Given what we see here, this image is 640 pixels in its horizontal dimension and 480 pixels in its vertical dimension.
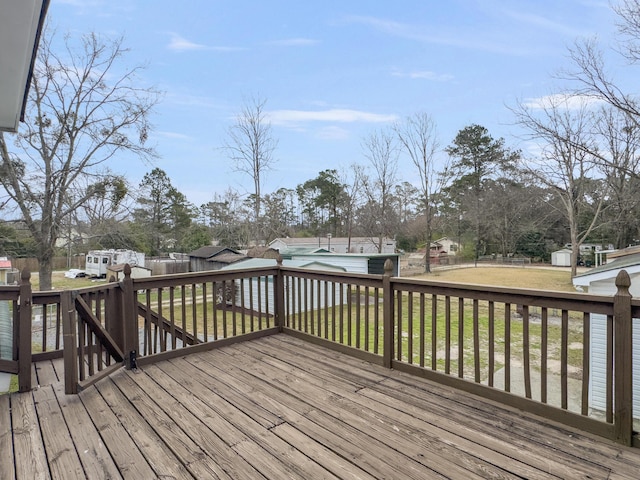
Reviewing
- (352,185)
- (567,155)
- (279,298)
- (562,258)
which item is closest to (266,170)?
(352,185)

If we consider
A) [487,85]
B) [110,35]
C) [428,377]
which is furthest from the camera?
[487,85]

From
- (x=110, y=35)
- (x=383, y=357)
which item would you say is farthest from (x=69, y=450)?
(x=110, y=35)

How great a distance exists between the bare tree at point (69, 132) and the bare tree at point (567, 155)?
43.4ft

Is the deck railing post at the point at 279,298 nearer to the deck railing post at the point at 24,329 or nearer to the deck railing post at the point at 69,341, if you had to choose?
the deck railing post at the point at 69,341

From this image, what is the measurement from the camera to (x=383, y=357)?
3.18 metres

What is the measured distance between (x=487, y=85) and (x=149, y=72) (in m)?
11.4

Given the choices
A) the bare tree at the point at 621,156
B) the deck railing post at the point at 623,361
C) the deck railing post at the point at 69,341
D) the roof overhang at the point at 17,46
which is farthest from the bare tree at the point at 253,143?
the deck railing post at the point at 623,361

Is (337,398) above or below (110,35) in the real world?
below

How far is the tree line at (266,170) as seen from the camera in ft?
30.2

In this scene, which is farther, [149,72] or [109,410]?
[149,72]

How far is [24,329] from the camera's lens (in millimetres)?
2693

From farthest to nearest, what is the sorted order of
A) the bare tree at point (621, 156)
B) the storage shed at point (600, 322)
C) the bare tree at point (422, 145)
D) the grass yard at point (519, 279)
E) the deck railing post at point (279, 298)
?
1. the bare tree at point (422, 145)
2. the grass yard at point (519, 279)
3. the bare tree at point (621, 156)
4. the storage shed at point (600, 322)
5. the deck railing post at point (279, 298)

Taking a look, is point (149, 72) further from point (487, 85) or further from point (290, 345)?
point (487, 85)

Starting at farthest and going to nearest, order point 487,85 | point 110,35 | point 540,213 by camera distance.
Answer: point 540,213, point 487,85, point 110,35
